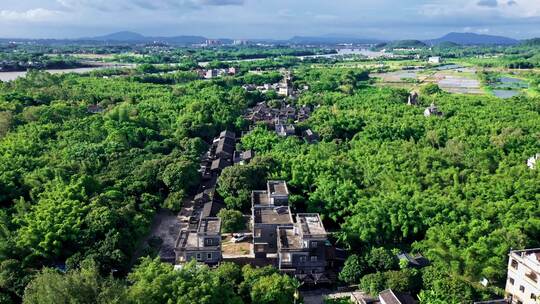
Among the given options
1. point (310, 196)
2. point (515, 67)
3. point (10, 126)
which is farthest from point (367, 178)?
point (515, 67)

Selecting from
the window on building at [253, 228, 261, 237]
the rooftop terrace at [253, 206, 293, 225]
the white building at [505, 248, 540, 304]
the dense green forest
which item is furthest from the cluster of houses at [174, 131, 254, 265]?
the white building at [505, 248, 540, 304]

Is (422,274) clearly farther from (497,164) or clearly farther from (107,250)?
(497,164)

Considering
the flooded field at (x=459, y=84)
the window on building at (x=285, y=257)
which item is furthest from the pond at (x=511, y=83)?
the window on building at (x=285, y=257)

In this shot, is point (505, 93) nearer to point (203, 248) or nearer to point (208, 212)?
point (208, 212)

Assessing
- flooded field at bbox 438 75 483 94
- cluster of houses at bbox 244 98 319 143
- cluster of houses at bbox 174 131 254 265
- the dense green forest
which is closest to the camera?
the dense green forest

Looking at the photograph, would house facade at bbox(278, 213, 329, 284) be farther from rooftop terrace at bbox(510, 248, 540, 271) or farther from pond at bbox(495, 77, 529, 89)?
pond at bbox(495, 77, 529, 89)

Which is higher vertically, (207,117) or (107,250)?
(207,117)
